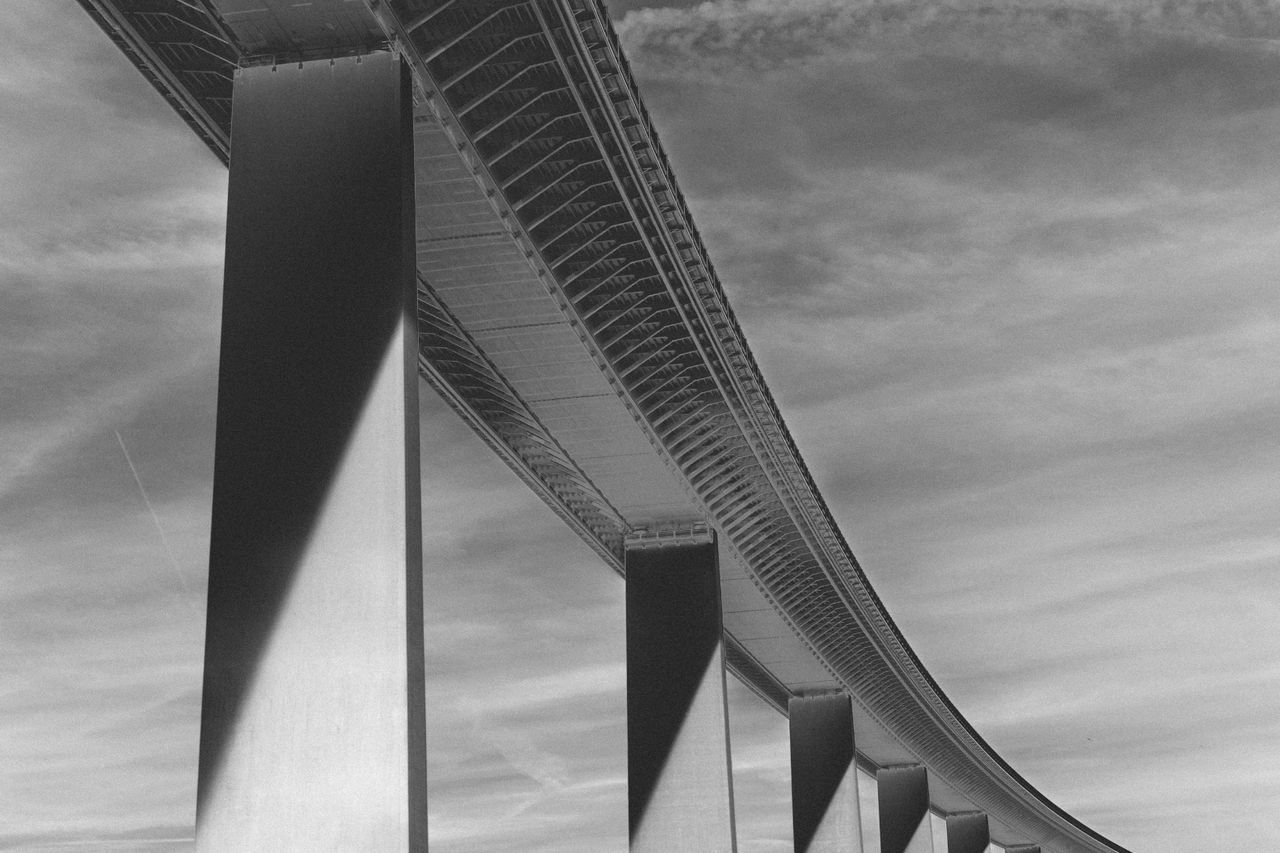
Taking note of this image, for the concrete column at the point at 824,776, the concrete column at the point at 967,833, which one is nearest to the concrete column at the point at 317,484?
the concrete column at the point at 824,776

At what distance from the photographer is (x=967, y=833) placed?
95.2 metres

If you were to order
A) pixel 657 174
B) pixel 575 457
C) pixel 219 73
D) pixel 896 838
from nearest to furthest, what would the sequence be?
1. pixel 219 73
2. pixel 657 174
3. pixel 575 457
4. pixel 896 838

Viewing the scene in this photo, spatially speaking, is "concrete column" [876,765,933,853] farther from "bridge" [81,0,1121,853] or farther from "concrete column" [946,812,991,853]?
"bridge" [81,0,1121,853]

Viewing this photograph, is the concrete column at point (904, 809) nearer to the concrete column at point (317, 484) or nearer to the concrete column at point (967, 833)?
the concrete column at point (967, 833)

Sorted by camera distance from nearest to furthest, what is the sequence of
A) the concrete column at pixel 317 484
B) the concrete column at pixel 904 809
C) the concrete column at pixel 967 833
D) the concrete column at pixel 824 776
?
the concrete column at pixel 317 484
the concrete column at pixel 824 776
the concrete column at pixel 904 809
the concrete column at pixel 967 833

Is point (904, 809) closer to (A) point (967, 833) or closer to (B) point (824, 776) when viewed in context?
(B) point (824, 776)

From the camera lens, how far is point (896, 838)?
71.5 metres

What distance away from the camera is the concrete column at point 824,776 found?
53.0 metres

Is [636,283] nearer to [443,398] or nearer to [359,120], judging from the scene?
[443,398]

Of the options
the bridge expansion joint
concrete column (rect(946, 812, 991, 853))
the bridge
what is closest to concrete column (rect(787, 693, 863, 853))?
the bridge

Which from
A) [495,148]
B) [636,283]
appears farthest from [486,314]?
[495,148]

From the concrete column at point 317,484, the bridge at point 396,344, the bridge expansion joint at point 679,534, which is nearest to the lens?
the concrete column at point 317,484

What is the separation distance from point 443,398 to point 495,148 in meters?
9.18

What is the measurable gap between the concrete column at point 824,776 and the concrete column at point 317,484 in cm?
4057
